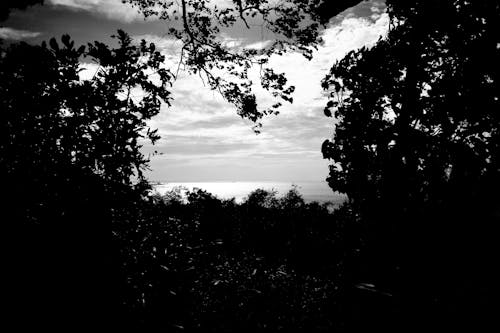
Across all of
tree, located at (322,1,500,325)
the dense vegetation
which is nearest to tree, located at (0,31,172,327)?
the dense vegetation

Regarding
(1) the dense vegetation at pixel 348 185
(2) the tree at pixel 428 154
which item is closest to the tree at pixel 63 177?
(1) the dense vegetation at pixel 348 185

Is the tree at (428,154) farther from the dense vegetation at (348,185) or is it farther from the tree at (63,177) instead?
the tree at (63,177)

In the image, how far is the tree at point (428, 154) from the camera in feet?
14.1

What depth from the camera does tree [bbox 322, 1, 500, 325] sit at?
4.31 m

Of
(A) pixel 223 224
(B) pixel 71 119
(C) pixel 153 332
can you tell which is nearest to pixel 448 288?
(C) pixel 153 332

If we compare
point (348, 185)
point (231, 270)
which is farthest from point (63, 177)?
point (231, 270)

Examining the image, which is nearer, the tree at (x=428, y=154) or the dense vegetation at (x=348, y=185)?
the dense vegetation at (x=348, y=185)

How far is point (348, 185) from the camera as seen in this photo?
5922mm

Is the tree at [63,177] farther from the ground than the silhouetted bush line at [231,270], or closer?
farther from the ground

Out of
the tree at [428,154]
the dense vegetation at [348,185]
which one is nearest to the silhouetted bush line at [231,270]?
the dense vegetation at [348,185]

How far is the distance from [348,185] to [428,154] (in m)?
1.51

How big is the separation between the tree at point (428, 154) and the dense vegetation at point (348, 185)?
22 mm

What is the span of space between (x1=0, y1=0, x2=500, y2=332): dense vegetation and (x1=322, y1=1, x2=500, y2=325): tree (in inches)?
0.9

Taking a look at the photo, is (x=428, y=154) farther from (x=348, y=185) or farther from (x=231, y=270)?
(x=231, y=270)
